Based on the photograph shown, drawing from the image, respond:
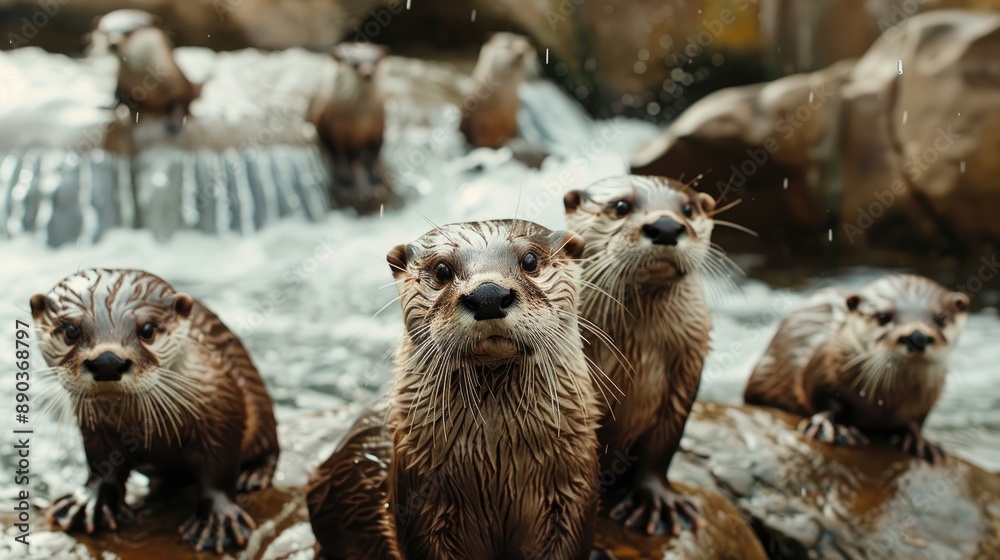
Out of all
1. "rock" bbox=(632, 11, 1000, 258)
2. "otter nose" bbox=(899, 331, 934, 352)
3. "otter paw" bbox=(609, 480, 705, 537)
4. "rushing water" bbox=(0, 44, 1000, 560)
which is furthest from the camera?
"rock" bbox=(632, 11, 1000, 258)

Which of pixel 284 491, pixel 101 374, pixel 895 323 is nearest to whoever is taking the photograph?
Result: pixel 101 374

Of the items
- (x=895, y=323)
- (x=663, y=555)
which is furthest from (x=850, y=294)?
(x=663, y=555)

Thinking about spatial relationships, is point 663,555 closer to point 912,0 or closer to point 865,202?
point 865,202

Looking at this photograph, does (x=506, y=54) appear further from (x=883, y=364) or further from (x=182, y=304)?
(x=182, y=304)

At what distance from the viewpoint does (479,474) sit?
194 cm

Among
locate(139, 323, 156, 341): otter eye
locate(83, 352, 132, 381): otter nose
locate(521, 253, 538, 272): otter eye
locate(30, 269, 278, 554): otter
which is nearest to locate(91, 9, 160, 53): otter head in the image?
locate(30, 269, 278, 554): otter

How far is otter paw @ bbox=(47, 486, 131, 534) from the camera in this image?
2.60 metres

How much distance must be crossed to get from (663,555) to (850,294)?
1.40 m

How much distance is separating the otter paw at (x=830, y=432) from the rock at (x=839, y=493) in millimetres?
34

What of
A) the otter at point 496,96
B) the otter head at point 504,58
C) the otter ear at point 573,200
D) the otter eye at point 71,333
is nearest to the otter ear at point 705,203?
the otter ear at point 573,200

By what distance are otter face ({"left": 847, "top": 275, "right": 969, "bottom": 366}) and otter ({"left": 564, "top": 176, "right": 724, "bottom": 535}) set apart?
100 cm

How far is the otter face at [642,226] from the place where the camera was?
7.71ft

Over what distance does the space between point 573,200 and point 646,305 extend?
0.35m

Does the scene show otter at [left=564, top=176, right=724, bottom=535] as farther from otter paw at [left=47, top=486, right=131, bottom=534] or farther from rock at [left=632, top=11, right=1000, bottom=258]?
rock at [left=632, top=11, right=1000, bottom=258]
